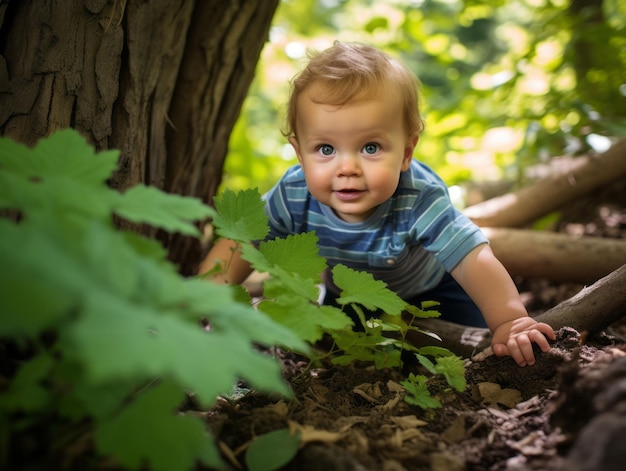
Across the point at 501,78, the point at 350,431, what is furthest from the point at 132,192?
the point at 501,78

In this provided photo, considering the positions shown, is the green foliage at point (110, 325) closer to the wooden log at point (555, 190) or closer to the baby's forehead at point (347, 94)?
the baby's forehead at point (347, 94)

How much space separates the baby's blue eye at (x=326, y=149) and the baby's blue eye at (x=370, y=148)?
12 cm


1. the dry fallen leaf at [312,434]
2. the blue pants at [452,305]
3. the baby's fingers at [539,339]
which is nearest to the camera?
the dry fallen leaf at [312,434]

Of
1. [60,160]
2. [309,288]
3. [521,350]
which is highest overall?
[60,160]

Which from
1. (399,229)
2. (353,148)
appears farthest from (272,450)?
(399,229)

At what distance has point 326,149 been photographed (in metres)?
2.11

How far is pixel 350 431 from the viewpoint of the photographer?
134 cm

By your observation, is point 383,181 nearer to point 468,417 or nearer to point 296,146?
point 296,146

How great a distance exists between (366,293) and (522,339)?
1.77 ft

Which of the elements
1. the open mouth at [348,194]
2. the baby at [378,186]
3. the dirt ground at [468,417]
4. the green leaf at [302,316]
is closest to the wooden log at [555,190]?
the baby at [378,186]

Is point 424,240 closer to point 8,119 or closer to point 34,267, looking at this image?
point 8,119

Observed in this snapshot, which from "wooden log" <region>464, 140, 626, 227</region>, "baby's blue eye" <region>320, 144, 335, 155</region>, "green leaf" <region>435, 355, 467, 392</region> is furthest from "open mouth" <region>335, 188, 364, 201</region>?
"wooden log" <region>464, 140, 626, 227</region>

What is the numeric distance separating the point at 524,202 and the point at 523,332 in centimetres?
170

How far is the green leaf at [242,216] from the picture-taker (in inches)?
61.3
